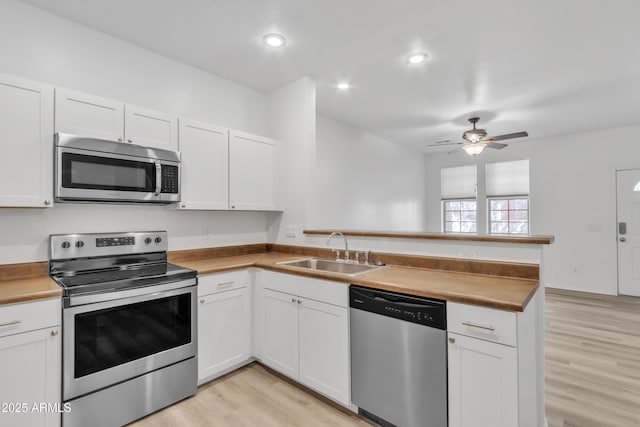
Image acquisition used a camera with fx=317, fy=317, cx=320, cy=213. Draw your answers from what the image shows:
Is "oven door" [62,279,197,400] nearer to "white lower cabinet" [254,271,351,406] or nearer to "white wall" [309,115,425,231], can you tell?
"white lower cabinet" [254,271,351,406]

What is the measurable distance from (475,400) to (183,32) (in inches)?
120

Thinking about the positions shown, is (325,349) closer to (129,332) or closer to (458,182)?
(129,332)

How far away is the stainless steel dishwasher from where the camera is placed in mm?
1641

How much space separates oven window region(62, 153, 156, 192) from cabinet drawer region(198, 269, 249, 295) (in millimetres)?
785

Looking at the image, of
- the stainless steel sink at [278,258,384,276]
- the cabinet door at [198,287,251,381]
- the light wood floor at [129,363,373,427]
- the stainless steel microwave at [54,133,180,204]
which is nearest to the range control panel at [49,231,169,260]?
the stainless steel microwave at [54,133,180,204]

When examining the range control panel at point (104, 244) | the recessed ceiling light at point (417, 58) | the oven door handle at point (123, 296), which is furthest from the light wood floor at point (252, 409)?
the recessed ceiling light at point (417, 58)

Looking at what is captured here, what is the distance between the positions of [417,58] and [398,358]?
2535mm

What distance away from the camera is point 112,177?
2168 mm

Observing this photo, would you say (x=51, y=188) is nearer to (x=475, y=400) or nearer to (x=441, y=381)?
(x=441, y=381)

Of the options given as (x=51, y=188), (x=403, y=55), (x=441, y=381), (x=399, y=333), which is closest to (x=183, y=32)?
(x=51, y=188)

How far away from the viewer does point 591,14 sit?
225 centimetres

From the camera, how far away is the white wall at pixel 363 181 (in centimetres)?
448

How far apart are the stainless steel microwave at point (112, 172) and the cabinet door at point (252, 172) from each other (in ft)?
1.79

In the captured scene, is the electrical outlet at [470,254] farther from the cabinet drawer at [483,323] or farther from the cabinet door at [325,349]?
the cabinet door at [325,349]
